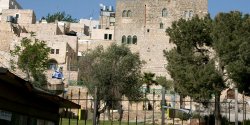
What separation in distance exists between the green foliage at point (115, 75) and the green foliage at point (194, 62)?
18.0 feet

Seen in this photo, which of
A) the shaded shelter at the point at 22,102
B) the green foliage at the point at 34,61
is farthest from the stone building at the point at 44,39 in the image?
the shaded shelter at the point at 22,102

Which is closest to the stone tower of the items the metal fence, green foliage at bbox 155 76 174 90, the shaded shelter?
green foliage at bbox 155 76 174 90

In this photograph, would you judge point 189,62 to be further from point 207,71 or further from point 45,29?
point 45,29

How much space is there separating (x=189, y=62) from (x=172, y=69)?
1471 mm

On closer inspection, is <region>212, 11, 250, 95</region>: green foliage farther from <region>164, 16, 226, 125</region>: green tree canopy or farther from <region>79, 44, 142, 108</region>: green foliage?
<region>79, 44, 142, 108</region>: green foliage

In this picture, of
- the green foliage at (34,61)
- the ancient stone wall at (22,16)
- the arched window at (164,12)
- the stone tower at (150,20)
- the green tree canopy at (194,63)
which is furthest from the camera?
the ancient stone wall at (22,16)

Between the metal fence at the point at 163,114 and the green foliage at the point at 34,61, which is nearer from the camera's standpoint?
the metal fence at the point at 163,114

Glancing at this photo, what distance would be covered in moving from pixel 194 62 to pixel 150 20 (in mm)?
35373

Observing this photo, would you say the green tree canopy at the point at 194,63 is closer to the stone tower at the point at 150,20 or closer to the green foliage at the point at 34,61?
the green foliage at the point at 34,61

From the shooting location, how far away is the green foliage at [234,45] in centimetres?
3009

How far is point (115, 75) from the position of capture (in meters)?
38.2

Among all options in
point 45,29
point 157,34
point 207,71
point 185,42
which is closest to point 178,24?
point 185,42

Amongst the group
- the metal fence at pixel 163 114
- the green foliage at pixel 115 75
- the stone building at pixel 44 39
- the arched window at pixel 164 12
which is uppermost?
the arched window at pixel 164 12

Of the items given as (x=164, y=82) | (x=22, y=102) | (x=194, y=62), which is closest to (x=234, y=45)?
(x=194, y=62)
